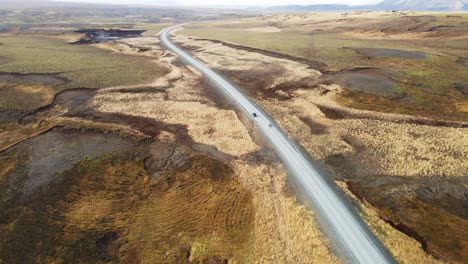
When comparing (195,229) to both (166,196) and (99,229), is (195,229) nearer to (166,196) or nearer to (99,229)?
(166,196)

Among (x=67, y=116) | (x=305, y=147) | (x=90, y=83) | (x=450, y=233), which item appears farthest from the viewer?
(x=90, y=83)

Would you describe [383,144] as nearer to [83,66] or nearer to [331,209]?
[331,209]

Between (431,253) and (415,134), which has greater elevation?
(415,134)

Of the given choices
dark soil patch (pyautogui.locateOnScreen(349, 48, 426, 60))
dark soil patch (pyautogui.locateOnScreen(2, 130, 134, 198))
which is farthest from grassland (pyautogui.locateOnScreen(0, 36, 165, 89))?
dark soil patch (pyautogui.locateOnScreen(349, 48, 426, 60))

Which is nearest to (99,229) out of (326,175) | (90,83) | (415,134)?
(326,175)

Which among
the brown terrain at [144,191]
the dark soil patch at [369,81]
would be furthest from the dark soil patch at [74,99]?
the dark soil patch at [369,81]

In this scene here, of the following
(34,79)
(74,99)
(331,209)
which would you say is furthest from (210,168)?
(34,79)

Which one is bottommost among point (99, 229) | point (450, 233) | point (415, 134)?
point (99, 229)

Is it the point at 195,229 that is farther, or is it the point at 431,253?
the point at 195,229

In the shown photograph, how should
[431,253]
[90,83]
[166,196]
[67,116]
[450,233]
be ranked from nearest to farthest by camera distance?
[431,253] → [450,233] → [166,196] → [67,116] → [90,83]
